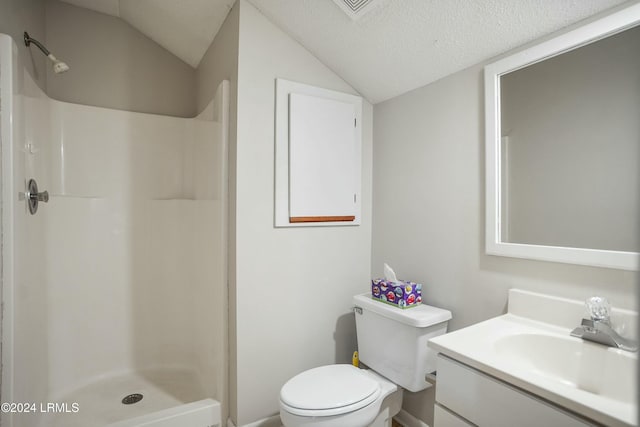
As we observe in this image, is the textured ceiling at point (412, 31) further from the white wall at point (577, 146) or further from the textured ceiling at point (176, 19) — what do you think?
the textured ceiling at point (176, 19)

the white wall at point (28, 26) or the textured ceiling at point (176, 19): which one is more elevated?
the textured ceiling at point (176, 19)

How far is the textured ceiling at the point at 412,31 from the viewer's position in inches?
45.1

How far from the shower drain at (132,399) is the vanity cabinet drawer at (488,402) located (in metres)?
1.78

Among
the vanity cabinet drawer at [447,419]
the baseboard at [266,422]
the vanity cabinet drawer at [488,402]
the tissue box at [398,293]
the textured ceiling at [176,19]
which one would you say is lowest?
the baseboard at [266,422]

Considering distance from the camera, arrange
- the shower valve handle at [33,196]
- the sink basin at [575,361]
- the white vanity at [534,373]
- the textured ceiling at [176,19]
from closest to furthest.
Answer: the white vanity at [534,373]
the sink basin at [575,361]
the shower valve handle at [33,196]
the textured ceiling at [176,19]

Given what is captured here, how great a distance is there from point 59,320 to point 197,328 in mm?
827

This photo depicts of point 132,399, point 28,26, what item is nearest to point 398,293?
point 132,399

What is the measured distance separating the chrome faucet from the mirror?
0.46 ft

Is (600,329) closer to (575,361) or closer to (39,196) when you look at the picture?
(575,361)

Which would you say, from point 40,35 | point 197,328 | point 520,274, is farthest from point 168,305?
point 520,274

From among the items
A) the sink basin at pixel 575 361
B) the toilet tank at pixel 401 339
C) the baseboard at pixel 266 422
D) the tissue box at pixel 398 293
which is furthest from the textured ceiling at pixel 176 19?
the baseboard at pixel 266 422

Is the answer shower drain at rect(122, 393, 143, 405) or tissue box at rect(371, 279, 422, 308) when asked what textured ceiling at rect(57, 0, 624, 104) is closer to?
tissue box at rect(371, 279, 422, 308)

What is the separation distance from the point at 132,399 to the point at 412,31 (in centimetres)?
254

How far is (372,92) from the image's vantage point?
73.6 inches
